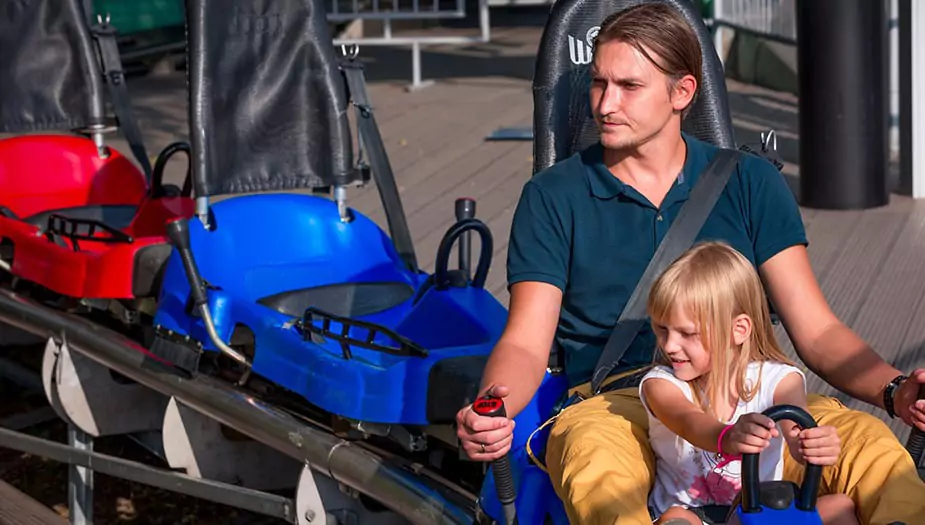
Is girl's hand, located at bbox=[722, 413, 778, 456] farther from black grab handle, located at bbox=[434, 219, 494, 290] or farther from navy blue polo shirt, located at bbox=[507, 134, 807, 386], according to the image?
black grab handle, located at bbox=[434, 219, 494, 290]

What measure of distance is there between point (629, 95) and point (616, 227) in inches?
13.1

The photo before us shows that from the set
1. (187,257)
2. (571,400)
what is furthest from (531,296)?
(187,257)

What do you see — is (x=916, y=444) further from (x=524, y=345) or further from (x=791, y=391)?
(x=524, y=345)

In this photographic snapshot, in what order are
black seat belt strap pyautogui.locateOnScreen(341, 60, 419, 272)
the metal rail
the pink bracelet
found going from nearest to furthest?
the pink bracelet → the metal rail → black seat belt strap pyautogui.locateOnScreen(341, 60, 419, 272)

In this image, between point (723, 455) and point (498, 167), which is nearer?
point (723, 455)

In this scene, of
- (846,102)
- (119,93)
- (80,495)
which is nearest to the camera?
(80,495)

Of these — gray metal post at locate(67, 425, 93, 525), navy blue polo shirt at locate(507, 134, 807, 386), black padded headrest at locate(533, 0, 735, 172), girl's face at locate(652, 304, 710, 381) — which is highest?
black padded headrest at locate(533, 0, 735, 172)

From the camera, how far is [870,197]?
829 centimetres

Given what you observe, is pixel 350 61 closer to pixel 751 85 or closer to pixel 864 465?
pixel 864 465

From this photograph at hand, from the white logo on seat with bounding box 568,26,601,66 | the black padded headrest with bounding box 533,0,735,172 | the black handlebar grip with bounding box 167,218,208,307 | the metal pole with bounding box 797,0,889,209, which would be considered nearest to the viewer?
the black padded headrest with bounding box 533,0,735,172

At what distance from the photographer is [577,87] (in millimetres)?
4273

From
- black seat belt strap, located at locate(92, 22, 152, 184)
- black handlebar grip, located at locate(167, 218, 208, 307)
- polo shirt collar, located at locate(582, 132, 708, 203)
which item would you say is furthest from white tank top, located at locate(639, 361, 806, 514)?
black seat belt strap, located at locate(92, 22, 152, 184)

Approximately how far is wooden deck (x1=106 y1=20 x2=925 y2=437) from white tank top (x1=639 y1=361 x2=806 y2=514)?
2160mm

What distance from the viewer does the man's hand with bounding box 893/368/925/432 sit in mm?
3070
